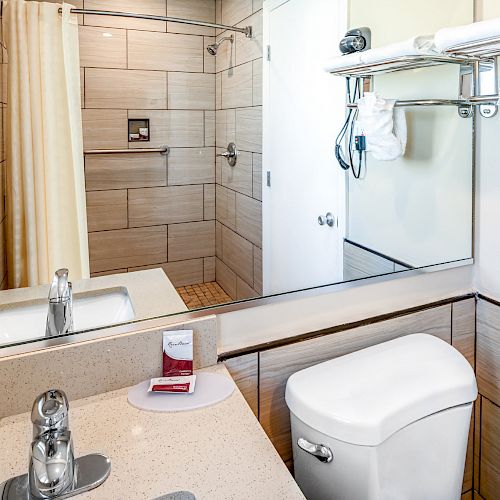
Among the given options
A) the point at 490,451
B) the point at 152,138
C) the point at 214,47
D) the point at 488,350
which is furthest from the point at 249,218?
the point at 490,451

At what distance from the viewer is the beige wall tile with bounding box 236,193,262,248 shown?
4.01 feet

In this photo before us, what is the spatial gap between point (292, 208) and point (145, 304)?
0.49 meters

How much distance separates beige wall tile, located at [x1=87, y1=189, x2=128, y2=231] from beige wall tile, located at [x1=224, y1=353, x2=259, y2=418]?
42cm

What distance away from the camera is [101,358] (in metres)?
1.01

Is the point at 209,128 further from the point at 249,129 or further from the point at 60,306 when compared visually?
the point at 60,306

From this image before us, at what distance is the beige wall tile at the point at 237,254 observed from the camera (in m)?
1.21

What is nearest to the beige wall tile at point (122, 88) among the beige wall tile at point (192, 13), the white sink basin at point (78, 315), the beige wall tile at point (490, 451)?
the beige wall tile at point (192, 13)

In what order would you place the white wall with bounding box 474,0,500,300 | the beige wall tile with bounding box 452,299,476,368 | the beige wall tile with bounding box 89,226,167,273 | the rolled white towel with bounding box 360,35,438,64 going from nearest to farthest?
the beige wall tile with bounding box 89,226,167,273 < the rolled white towel with bounding box 360,35,438,64 < the white wall with bounding box 474,0,500,300 < the beige wall tile with bounding box 452,299,476,368

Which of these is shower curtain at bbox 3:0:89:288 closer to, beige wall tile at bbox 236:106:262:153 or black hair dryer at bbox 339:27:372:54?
beige wall tile at bbox 236:106:262:153

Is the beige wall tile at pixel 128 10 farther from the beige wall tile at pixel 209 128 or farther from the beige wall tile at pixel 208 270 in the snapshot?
the beige wall tile at pixel 208 270

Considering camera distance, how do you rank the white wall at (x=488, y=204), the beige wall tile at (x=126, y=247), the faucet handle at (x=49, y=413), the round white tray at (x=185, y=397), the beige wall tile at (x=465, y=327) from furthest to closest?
1. the beige wall tile at (x=465, y=327)
2. the white wall at (x=488, y=204)
3. the beige wall tile at (x=126, y=247)
4. the round white tray at (x=185, y=397)
5. the faucet handle at (x=49, y=413)

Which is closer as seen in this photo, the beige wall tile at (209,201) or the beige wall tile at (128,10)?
the beige wall tile at (128,10)

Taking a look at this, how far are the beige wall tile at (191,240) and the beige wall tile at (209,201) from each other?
0.02 metres

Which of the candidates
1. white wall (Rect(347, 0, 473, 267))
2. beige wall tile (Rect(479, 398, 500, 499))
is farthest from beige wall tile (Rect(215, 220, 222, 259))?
beige wall tile (Rect(479, 398, 500, 499))
